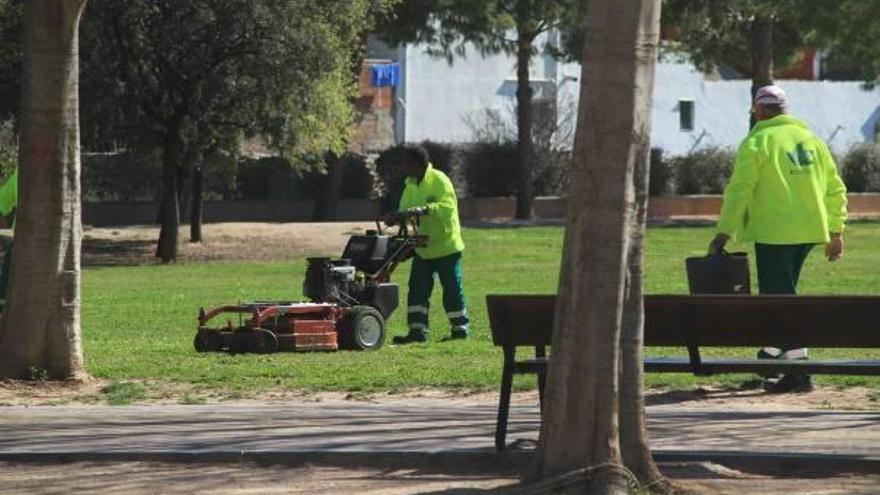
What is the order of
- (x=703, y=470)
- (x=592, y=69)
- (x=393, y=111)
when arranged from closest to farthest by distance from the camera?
(x=592, y=69) < (x=703, y=470) < (x=393, y=111)

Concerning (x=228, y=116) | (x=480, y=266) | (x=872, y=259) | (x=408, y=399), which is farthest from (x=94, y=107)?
(x=408, y=399)

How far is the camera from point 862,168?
54.5 metres

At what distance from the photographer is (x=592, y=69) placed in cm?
845

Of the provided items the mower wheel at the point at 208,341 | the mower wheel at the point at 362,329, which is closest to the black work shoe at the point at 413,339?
the mower wheel at the point at 362,329

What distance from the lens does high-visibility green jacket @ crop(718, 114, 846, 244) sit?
12.3m

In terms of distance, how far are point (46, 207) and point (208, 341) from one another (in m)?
3.39

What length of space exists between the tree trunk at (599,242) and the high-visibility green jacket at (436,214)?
325 inches

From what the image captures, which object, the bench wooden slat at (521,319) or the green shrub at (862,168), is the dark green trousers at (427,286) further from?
the green shrub at (862,168)

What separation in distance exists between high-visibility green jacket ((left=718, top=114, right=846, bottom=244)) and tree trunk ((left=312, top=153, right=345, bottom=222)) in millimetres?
36300

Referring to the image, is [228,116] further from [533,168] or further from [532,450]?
[532,450]

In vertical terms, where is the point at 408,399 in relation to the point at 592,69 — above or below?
below

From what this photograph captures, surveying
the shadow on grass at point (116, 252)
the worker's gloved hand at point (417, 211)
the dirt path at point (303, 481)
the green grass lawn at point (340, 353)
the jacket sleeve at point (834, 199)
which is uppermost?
the jacket sleeve at point (834, 199)

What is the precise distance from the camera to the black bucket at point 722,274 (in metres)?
11.9

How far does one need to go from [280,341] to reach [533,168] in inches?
1410
